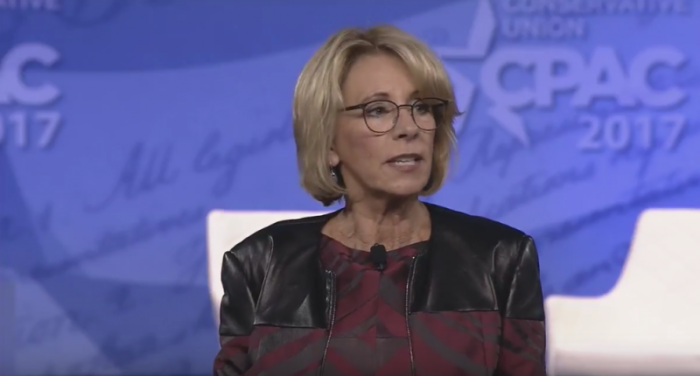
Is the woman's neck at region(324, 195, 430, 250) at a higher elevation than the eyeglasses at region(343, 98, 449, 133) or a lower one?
lower

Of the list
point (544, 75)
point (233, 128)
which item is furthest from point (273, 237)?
point (544, 75)

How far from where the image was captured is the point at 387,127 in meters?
1.72

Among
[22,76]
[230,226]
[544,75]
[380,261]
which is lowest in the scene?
[230,226]

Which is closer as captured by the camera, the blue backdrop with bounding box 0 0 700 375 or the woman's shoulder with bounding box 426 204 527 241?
the woman's shoulder with bounding box 426 204 527 241

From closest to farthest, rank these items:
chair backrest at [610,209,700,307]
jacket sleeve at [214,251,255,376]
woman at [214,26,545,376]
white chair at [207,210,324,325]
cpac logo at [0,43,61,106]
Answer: woman at [214,26,545,376], jacket sleeve at [214,251,255,376], white chair at [207,210,324,325], chair backrest at [610,209,700,307], cpac logo at [0,43,61,106]

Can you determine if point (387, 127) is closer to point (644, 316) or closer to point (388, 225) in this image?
point (388, 225)

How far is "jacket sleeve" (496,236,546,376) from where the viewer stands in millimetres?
1665

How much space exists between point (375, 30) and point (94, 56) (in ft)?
8.69

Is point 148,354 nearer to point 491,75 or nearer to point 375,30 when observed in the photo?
point 491,75

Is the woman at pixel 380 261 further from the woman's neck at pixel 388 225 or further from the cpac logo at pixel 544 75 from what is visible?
the cpac logo at pixel 544 75

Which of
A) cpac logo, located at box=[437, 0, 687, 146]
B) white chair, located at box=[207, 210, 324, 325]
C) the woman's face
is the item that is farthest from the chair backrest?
the woman's face

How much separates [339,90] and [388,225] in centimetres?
25

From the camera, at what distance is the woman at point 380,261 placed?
166 centimetres

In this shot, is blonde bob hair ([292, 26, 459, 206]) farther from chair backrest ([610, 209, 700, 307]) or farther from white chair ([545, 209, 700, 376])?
chair backrest ([610, 209, 700, 307])
